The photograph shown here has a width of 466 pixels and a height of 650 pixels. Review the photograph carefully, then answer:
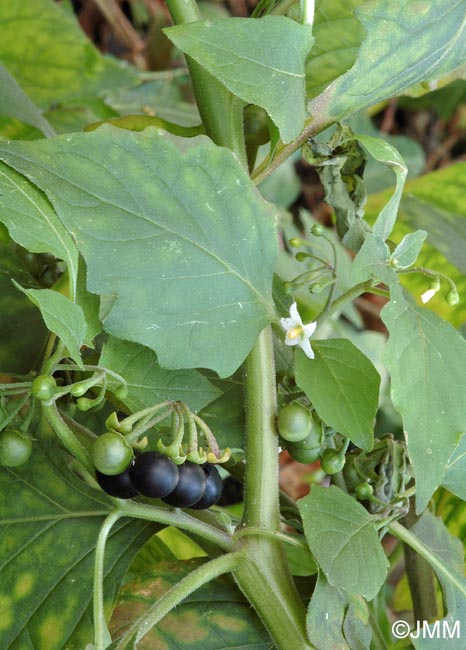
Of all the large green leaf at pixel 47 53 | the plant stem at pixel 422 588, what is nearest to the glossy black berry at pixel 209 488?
the plant stem at pixel 422 588

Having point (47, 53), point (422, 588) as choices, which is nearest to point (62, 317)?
point (422, 588)

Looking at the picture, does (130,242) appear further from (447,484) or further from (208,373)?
(447,484)

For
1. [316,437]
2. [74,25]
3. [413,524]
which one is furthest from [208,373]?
[74,25]

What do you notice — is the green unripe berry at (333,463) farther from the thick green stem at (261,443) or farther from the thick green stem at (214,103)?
the thick green stem at (214,103)

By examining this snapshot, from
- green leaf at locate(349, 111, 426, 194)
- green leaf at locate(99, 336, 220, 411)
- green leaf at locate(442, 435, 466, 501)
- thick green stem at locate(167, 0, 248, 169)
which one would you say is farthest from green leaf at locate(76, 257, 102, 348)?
green leaf at locate(349, 111, 426, 194)

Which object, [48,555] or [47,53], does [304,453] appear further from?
[47,53]
